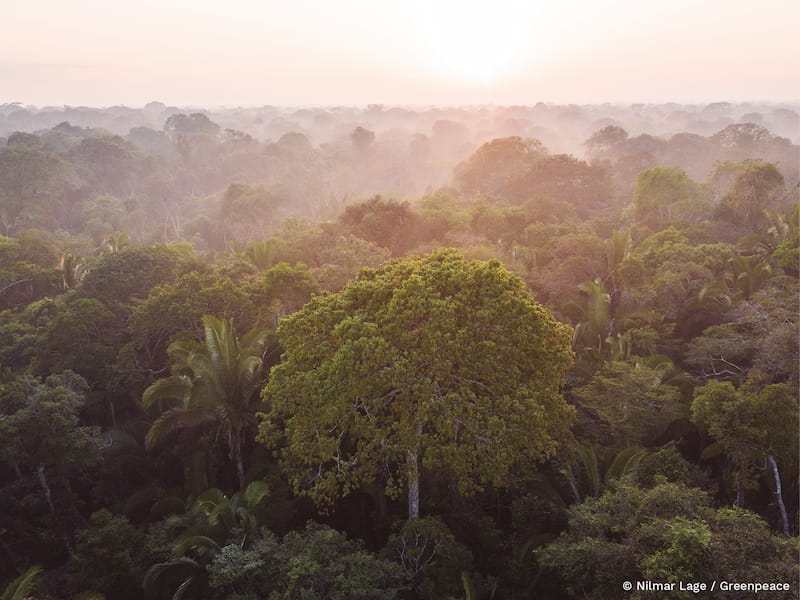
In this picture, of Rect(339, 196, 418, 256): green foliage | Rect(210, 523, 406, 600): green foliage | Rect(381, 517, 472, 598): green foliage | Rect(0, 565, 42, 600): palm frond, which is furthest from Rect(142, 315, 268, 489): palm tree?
Rect(339, 196, 418, 256): green foliage

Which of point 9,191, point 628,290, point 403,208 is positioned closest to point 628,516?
point 628,290

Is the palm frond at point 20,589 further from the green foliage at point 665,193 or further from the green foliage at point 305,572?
the green foliage at point 665,193

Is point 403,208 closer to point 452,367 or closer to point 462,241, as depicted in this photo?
point 462,241

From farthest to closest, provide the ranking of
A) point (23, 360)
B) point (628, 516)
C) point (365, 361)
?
point (23, 360) < point (365, 361) < point (628, 516)

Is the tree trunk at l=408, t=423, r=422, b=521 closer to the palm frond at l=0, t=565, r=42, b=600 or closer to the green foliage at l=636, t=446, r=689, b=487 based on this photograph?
the green foliage at l=636, t=446, r=689, b=487

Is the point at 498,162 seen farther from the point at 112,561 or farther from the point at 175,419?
the point at 112,561
